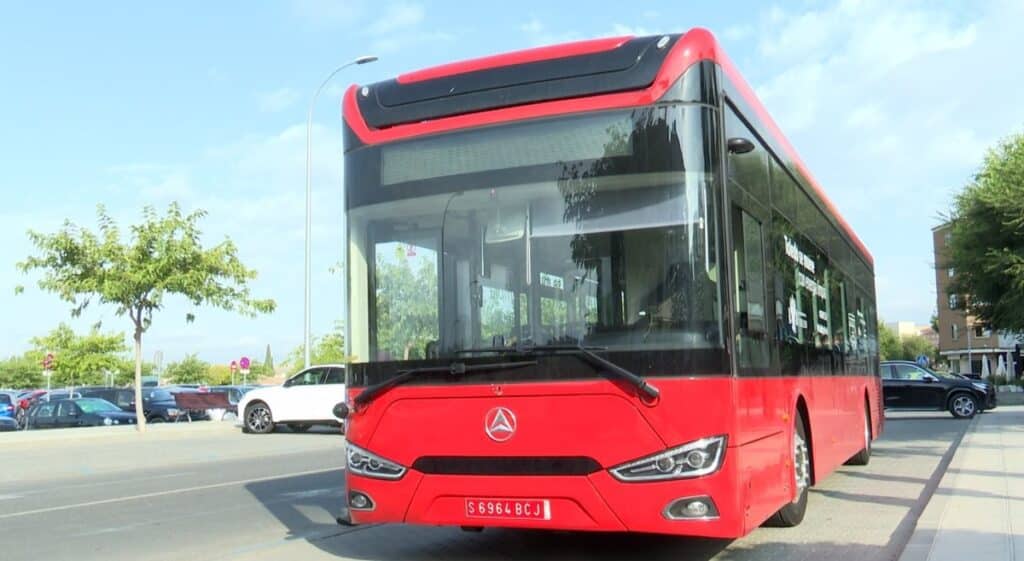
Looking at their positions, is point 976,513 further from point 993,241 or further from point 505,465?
point 993,241

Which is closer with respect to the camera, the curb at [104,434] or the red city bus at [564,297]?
the red city bus at [564,297]

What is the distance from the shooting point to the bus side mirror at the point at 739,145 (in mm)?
5945

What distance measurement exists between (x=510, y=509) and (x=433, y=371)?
3.10ft

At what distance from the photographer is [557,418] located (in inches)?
218

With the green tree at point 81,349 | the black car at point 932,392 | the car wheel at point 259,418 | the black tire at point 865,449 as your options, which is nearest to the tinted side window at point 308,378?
the car wheel at point 259,418

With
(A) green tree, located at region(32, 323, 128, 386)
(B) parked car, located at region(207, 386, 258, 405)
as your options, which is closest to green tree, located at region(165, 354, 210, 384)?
(A) green tree, located at region(32, 323, 128, 386)

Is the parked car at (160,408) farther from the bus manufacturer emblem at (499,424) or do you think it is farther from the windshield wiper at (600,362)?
the windshield wiper at (600,362)

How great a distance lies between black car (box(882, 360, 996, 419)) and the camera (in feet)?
87.8

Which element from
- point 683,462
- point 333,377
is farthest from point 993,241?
point 683,462

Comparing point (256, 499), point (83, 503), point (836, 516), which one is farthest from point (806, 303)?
point (83, 503)

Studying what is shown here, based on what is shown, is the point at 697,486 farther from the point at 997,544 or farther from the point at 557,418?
the point at 997,544

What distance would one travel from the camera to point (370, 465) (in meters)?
6.16

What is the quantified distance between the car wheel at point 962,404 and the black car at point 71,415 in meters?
24.5

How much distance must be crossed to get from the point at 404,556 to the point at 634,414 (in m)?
2.52
